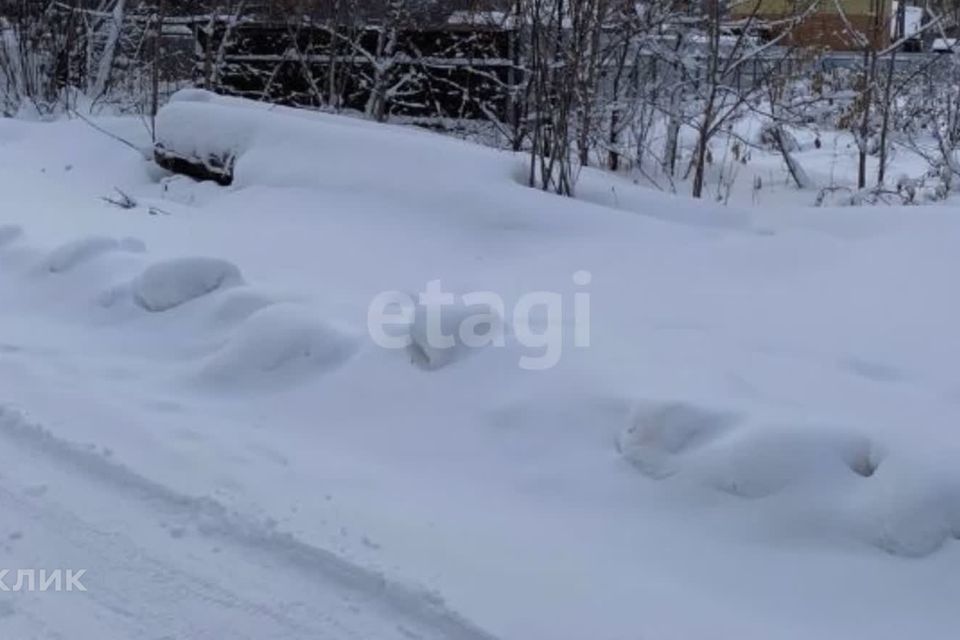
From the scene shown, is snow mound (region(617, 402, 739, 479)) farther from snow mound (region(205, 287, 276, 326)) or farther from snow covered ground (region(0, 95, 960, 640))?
snow mound (region(205, 287, 276, 326))

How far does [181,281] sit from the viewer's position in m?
5.81

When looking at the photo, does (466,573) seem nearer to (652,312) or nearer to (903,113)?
(652,312)

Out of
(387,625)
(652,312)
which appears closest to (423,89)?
(652,312)

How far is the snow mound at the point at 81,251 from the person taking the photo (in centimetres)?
645

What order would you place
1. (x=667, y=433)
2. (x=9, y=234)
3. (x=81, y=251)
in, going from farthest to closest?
(x=9, y=234) → (x=81, y=251) → (x=667, y=433)

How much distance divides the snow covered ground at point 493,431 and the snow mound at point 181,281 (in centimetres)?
1

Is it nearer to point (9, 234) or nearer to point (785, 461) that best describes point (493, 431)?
point (785, 461)

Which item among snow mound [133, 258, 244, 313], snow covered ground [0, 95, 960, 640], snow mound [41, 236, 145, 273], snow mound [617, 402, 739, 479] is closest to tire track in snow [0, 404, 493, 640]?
snow covered ground [0, 95, 960, 640]

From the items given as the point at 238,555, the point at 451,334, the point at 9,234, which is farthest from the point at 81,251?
the point at 238,555

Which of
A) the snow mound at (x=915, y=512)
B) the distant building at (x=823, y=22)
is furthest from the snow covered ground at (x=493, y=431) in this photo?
the distant building at (x=823, y=22)

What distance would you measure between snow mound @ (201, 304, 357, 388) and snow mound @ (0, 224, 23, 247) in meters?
2.52

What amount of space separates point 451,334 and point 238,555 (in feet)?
5.11

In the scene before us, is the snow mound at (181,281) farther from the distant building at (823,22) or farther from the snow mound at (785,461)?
the distant building at (823,22)

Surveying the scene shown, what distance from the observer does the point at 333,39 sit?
11016 mm
